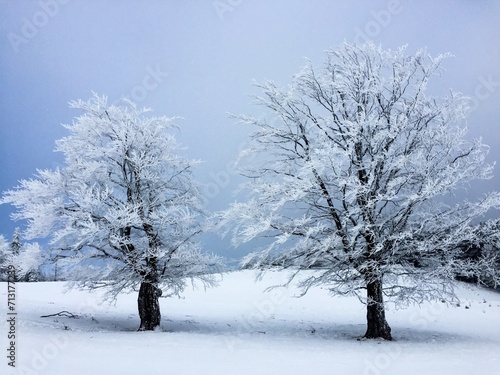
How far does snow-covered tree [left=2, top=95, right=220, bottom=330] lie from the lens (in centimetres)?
1222

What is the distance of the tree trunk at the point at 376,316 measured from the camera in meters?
11.7

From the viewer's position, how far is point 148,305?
1342 cm

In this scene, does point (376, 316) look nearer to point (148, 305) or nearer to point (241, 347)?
point (241, 347)

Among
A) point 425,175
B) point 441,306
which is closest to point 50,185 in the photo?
point 425,175

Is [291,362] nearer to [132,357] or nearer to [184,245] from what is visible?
[132,357]

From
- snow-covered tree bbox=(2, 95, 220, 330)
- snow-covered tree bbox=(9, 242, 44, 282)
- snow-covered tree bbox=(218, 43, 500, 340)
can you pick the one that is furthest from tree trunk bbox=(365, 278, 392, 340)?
snow-covered tree bbox=(9, 242, 44, 282)

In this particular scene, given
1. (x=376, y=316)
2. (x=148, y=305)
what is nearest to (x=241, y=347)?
(x=376, y=316)

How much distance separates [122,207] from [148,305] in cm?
351

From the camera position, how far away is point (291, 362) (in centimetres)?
812

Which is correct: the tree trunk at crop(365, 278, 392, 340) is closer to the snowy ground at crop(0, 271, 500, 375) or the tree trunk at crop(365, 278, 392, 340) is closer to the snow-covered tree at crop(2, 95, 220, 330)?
the snowy ground at crop(0, 271, 500, 375)

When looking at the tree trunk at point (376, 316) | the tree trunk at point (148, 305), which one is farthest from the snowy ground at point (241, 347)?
the tree trunk at point (148, 305)

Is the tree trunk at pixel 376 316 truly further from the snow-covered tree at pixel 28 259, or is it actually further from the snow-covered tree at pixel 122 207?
the snow-covered tree at pixel 28 259

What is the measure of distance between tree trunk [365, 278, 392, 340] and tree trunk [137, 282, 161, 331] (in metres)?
6.51

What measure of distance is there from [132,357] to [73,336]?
334cm
